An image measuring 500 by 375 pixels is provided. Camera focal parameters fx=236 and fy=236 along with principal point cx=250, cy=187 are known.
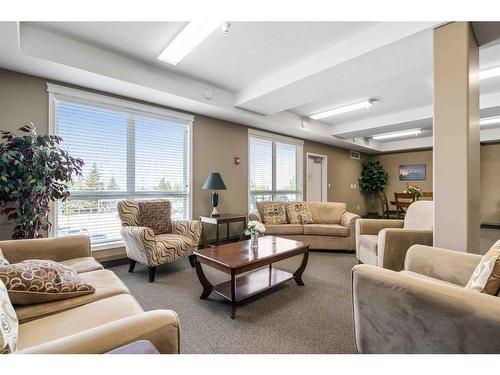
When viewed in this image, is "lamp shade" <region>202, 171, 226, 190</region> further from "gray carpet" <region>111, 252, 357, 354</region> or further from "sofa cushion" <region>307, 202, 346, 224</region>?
"sofa cushion" <region>307, 202, 346, 224</region>

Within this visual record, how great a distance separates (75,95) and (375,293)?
3643 mm

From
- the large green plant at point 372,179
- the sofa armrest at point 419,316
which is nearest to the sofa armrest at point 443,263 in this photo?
the sofa armrest at point 419,316

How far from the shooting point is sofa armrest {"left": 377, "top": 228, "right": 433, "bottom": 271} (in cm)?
228

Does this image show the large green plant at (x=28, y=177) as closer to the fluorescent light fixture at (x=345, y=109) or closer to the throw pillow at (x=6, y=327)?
the throw pillow at (x=6, y=327)

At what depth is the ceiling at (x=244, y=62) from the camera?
7.32 ft

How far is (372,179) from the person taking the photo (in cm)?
770

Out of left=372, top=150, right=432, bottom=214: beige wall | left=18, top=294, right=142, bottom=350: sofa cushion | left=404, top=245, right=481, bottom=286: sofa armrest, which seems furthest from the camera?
left=372, top=150, right=432, bottom=214: beige wall

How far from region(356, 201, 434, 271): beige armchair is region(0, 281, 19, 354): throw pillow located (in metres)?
2.63

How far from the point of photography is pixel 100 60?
2.61 meters

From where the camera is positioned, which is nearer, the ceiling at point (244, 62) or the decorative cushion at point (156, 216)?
the ceiling at point (244, 62)

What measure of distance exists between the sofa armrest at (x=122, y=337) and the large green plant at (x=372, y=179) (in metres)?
7.94

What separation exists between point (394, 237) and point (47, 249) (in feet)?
10.0

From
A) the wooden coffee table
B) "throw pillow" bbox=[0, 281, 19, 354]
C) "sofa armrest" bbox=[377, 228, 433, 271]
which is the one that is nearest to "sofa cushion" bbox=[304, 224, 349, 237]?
the wooden coffee table
